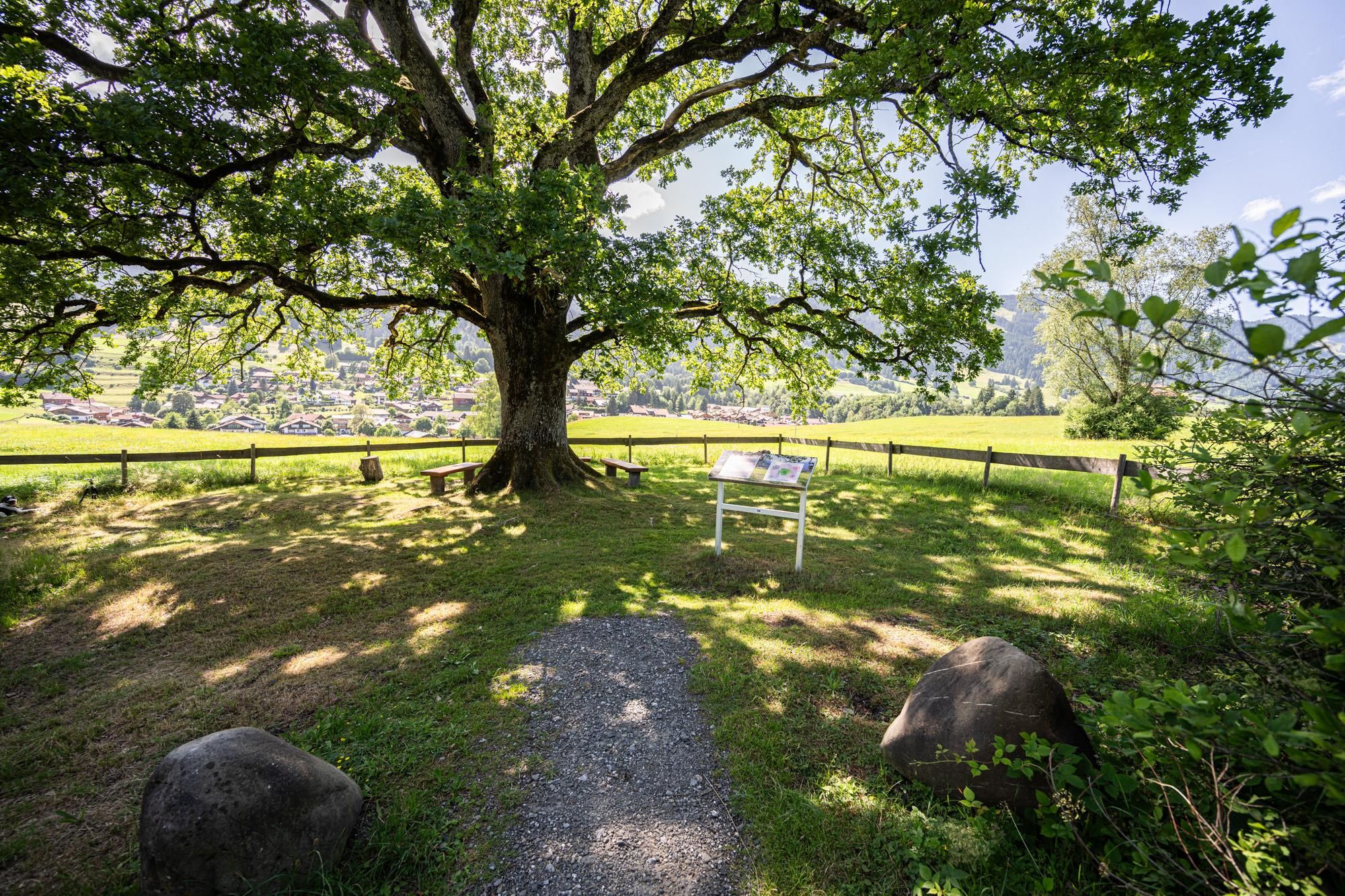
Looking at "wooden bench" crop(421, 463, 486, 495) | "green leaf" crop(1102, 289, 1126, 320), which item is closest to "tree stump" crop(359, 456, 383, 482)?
"wooden bench" crop(421, 463, 486, 495)

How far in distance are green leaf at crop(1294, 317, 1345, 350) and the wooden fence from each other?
7753 millimetres

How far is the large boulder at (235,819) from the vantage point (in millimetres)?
2490

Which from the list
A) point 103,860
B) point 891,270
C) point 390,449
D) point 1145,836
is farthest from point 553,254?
point 390,449

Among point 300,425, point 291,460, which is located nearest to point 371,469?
point 291,460

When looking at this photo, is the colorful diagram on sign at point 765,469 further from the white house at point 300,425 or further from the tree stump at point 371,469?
the white house at point 300,425

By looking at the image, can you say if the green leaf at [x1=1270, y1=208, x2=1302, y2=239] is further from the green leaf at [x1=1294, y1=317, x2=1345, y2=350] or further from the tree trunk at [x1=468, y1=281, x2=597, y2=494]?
the tree trunk at [x1=468, y1=281, x2=597, y2=494]

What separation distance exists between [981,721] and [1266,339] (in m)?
2.82

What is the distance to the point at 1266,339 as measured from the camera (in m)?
1.26

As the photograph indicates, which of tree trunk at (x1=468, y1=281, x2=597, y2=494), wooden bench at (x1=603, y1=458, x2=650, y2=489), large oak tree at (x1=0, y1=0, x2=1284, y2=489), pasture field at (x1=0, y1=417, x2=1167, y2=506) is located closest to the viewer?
large oak tree at (x1=0, y1=0, x2=1284, y2=489)

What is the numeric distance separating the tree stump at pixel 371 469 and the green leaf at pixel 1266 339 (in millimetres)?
17036

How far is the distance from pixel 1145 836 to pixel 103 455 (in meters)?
18.6

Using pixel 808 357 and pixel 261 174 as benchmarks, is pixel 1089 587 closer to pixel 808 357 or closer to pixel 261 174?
pixel 808 357

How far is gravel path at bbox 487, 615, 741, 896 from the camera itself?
283 centimetres

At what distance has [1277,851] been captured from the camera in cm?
176
